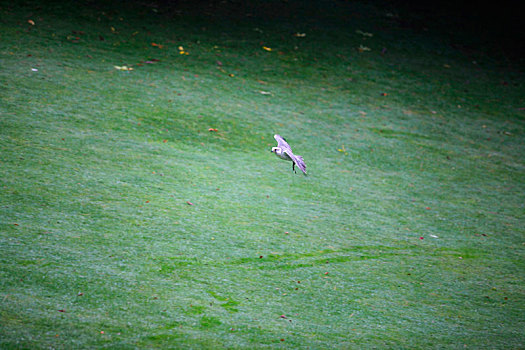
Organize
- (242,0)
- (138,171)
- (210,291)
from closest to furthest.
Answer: (210,291)
(138,171)
(242,0)

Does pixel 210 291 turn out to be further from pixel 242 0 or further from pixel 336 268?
pixel 242 0

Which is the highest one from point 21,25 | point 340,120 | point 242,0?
point 242,0

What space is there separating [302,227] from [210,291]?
1.30 metres

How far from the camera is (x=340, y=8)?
32.8 feet

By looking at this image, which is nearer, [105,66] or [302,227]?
[302,227]

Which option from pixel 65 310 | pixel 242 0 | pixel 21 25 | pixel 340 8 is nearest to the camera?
pixel 65 310

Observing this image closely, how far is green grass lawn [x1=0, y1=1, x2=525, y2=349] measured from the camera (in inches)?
115

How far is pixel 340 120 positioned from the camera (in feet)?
21.1

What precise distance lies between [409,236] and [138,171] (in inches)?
103

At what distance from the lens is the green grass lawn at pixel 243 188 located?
2926mm

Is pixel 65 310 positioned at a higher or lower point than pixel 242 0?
lower

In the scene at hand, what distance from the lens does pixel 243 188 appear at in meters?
4.61

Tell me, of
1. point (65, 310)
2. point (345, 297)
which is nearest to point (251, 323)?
point (345, 297)

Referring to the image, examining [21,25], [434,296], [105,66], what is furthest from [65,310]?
[21,25]
